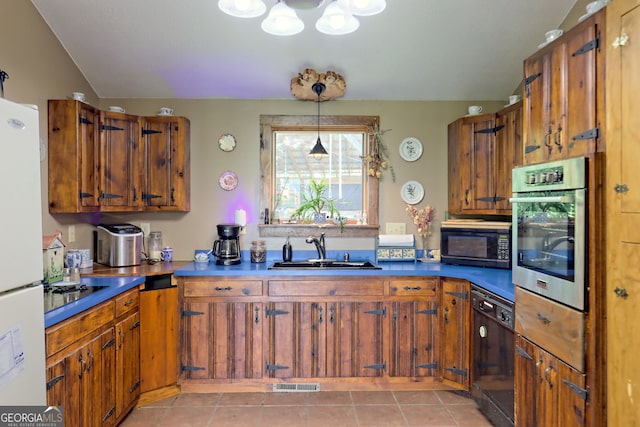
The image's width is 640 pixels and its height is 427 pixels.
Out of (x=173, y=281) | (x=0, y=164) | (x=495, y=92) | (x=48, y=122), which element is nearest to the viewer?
(x=0, y=164)

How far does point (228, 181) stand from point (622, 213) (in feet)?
9.39

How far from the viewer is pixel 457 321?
2881 millimetres

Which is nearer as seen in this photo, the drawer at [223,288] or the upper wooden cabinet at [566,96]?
the upper wooden cabinet at [566,96]

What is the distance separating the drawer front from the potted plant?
5.67 ft

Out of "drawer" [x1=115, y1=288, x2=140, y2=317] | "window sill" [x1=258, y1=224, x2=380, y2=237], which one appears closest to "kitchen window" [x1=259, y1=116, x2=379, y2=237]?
"window sill" [x1=258, y1=224, x2=380, y2=237]

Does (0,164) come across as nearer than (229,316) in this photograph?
Yes

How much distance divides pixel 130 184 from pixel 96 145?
1.26 feet

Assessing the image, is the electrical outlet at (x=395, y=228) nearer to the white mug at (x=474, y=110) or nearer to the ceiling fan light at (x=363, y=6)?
the white mug at (x=474, y=110)

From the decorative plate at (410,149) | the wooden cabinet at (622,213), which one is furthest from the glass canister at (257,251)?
the wooden cabinet at (622,213)

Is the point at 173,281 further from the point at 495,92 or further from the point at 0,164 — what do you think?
the point at 495,92

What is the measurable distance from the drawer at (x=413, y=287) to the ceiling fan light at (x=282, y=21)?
193 centimetres

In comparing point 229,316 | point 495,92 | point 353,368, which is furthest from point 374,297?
point 495,92

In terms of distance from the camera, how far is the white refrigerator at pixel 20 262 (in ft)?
4.20

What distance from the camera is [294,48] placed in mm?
2961
